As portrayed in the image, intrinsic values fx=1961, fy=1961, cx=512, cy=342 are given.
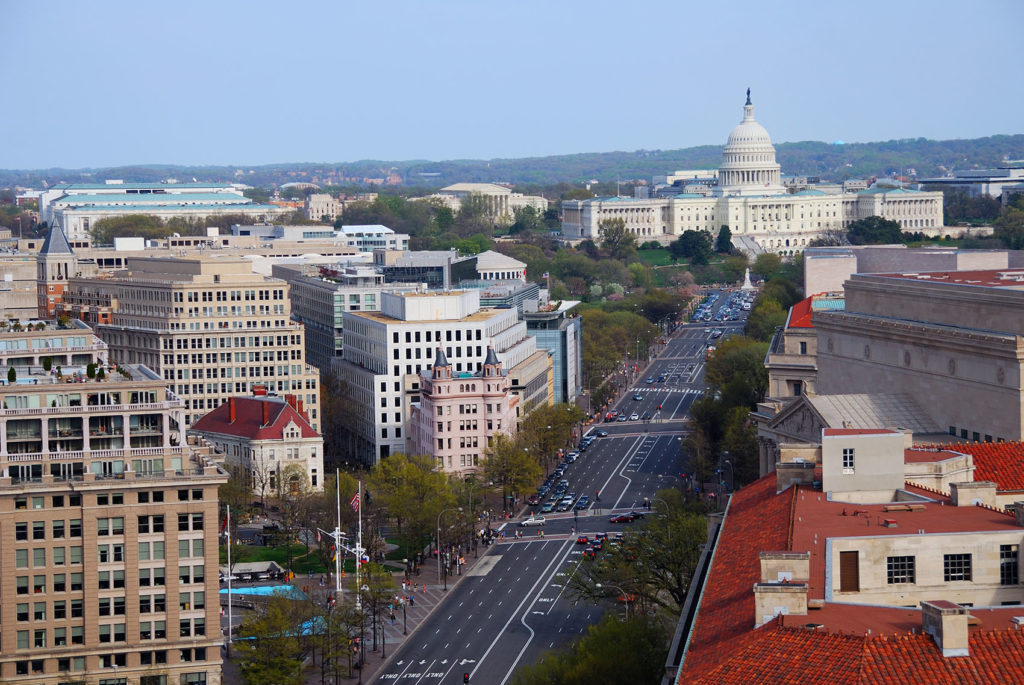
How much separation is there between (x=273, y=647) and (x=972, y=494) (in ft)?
96.0

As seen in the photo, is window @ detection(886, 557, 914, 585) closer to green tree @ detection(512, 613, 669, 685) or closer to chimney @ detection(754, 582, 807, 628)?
chimney @ detection(754, 582, 807, 628)

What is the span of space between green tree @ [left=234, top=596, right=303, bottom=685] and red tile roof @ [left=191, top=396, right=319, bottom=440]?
43.2m

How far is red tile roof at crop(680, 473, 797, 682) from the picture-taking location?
4312 cm

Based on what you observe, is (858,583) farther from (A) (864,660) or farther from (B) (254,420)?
(B) (254,420)

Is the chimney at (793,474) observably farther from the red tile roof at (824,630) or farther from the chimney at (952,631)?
the chimney at (952,631)

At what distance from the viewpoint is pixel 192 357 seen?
460ft

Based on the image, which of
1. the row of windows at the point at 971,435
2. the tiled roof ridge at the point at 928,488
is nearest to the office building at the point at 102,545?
the tiled roof ridge at the point at 928,488

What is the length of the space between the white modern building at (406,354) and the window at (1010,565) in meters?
85.6

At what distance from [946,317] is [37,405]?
4139 centimetres

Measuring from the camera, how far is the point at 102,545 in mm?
69688

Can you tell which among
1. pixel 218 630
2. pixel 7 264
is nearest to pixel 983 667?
pixel 218 630

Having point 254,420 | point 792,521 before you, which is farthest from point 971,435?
point 254,420

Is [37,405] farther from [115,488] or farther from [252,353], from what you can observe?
[252,353]

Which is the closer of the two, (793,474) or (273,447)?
(793,474)
